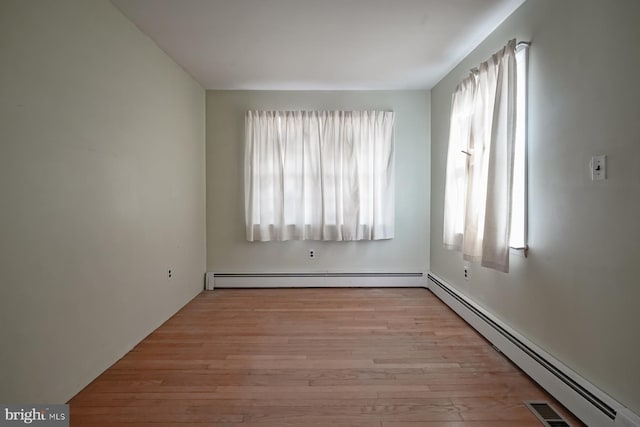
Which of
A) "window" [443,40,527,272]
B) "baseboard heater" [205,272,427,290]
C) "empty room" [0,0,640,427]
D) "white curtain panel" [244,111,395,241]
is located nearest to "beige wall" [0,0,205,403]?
"empty room" [0,0,640,427]

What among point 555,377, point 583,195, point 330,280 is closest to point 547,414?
point 555,377

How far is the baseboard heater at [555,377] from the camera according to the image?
60.7 inches

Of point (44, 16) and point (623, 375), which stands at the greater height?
point (44, 16)

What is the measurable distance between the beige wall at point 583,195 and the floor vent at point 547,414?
0.88 feet

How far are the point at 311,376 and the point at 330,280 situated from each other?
222 cm

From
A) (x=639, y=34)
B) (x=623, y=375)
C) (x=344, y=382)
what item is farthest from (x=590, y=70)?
(x=344, y=382)

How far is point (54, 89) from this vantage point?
1827 millimetres

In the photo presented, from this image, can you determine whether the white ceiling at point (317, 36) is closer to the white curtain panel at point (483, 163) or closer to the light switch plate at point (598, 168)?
the white curtain panel at point (483, 163)

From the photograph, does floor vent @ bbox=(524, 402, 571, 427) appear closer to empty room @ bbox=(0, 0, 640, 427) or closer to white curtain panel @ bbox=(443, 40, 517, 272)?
empty room @ bbox=(0, 0, 640, 427)

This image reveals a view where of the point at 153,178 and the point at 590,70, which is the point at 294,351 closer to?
the point at 153,178

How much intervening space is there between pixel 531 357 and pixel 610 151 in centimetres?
137

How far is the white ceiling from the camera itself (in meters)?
2.40

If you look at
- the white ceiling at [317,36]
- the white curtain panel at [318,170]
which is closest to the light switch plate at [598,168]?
the white ceiling at [317,36]

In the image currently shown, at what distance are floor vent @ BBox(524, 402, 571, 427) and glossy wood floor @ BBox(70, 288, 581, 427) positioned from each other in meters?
0.05
